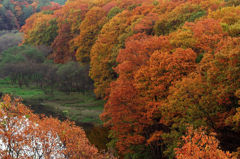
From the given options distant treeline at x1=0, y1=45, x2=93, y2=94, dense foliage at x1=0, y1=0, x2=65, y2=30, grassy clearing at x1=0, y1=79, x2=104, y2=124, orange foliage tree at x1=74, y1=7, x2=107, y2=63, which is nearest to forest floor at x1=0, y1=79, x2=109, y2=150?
grassy clearing at x1=0, y1=79, x2=104, y2=124

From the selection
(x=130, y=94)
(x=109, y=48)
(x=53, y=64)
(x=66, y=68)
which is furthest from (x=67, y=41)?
(x=130, y=94)

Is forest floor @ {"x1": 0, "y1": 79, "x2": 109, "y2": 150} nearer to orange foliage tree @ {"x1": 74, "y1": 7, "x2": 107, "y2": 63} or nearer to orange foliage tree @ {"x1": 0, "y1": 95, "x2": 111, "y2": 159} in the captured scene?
orange foliage tree @ {"x1": 74, "y1": 7, "x2": 107, "y2": 63}

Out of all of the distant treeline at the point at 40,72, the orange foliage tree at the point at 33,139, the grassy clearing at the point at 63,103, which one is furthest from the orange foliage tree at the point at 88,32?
the orange foliage tree at the point at 33,139

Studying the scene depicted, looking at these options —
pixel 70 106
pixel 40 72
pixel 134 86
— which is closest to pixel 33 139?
pixel 134 86

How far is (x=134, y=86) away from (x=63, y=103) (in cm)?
2775

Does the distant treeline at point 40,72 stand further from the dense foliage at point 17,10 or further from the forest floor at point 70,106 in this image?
the dense foliage at point 17,10

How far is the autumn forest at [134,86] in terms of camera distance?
19.4 m

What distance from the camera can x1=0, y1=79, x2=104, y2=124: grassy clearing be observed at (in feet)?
163

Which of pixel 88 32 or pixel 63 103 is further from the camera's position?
pixel 88 32

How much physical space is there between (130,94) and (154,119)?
3.97 m

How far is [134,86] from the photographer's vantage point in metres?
32.5

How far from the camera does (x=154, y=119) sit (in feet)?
102

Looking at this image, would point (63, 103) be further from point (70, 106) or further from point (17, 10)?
point (17, 10)

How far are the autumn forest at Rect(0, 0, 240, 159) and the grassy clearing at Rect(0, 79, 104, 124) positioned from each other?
210mm
